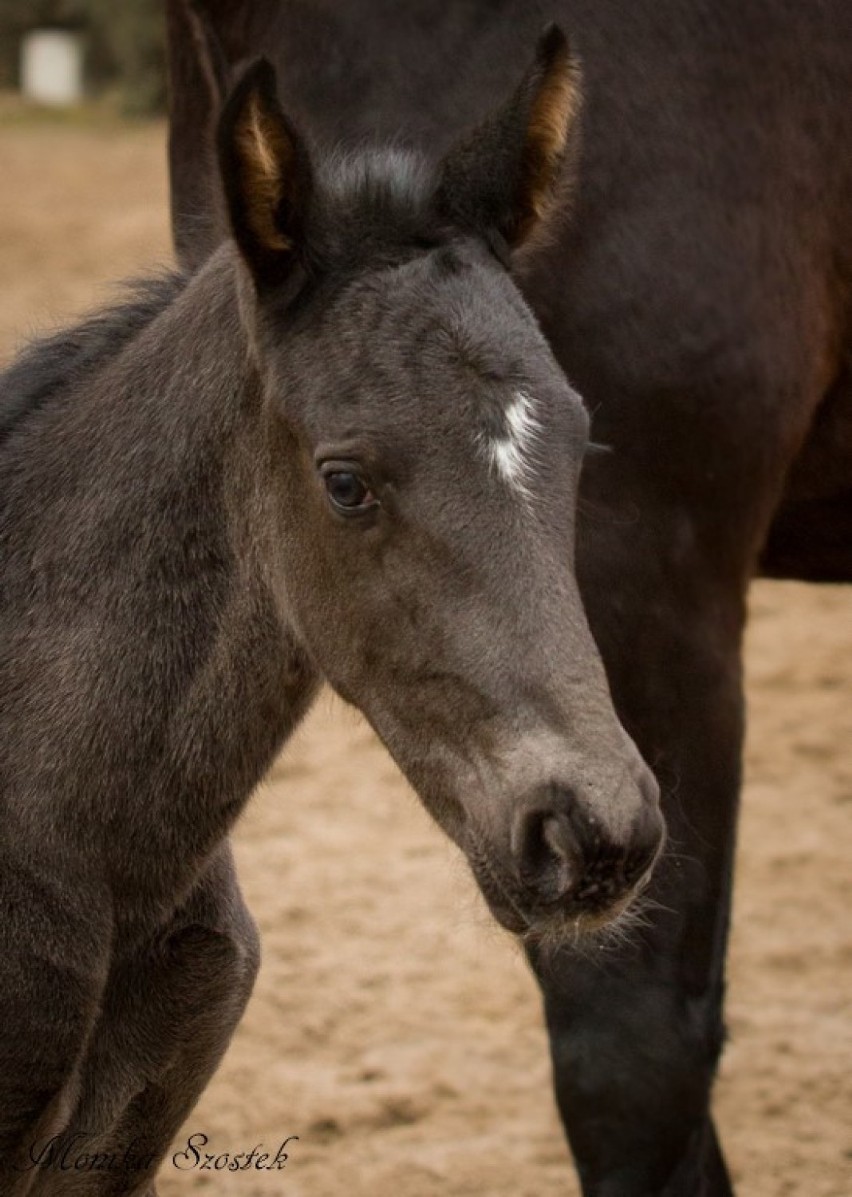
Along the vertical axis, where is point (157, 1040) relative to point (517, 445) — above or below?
below

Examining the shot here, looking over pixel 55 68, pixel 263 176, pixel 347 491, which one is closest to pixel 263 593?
pixel 347 491

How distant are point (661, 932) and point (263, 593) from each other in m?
0.95

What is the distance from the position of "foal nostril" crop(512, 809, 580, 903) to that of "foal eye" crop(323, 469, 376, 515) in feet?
1.74

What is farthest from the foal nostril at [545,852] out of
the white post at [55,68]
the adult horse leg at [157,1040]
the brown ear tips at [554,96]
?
the white post at [55,68]

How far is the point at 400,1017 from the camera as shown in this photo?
5379mm

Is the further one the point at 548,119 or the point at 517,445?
the point at 548,119

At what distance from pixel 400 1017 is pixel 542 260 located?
2842 mm

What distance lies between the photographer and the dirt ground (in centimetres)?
468

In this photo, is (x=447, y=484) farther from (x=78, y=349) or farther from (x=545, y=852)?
(x=78, y=349)

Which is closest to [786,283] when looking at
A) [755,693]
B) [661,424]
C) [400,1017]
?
[661,424]

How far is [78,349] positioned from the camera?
3.39 m

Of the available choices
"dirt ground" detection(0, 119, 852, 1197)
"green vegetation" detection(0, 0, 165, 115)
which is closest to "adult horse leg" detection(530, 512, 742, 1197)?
"dirt ground" detection(0, 119, 852, 1197)

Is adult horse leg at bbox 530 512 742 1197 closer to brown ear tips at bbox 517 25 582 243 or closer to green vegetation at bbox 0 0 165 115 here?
brown ear tips at bbox 517 25 582 243

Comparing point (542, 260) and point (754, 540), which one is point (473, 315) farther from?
point (754, 540)
